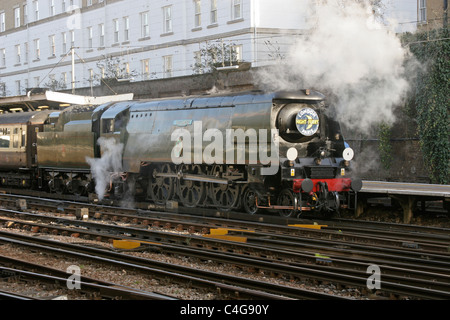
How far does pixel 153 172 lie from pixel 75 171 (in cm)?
391

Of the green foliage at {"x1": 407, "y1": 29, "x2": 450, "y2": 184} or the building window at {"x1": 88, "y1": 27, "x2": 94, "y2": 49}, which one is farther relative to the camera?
the building window at {"x1": 88, "y1": 27, "x2": 94, "y2": 49}

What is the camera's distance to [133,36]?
33125 millimetres

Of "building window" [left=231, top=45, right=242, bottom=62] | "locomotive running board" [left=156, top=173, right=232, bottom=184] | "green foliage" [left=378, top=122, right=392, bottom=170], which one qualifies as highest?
"building window" [left=231, top=45, right=242, bottom=62]

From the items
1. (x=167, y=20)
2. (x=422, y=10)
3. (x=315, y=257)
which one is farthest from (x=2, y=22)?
(x=315, y=257)

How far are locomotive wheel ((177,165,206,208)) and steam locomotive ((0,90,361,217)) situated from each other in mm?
30

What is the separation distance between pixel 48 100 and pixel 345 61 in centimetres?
1435

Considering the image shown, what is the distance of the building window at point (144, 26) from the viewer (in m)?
32.1

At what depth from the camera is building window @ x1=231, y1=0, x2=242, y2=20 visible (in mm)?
26750

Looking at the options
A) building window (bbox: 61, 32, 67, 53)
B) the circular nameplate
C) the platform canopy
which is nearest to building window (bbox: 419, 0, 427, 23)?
the circular nameplate

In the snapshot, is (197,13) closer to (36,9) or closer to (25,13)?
(36,9)

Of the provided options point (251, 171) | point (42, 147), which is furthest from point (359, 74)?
point (42, 147)

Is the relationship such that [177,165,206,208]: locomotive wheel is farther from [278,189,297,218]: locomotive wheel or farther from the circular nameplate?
the circular nameplate
